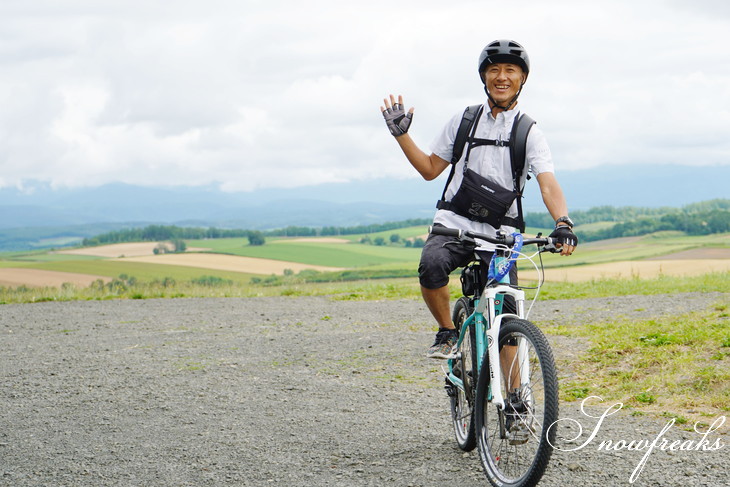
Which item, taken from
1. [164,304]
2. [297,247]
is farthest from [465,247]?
[297,247]

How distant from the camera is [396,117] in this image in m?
5.17

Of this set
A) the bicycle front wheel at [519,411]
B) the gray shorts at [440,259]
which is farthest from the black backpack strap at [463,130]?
the bicycle front wheel at [519,411]

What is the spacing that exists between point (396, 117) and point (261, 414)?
9.06ft

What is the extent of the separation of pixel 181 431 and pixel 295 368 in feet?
8.98

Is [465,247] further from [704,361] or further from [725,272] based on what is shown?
[725,272]

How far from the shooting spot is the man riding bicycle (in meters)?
4.95

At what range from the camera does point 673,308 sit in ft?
37.5

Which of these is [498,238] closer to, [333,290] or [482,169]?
[482,169]

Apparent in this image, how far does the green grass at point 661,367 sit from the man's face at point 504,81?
2.90 m

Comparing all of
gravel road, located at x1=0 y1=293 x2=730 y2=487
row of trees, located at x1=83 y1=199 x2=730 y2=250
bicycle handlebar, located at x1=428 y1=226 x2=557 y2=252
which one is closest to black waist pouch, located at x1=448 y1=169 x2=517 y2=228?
bicycle handlebar, located at x1=428 y1=226 x2=557 y2=252

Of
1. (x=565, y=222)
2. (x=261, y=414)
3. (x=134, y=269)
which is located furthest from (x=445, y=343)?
(x=134, y=269)

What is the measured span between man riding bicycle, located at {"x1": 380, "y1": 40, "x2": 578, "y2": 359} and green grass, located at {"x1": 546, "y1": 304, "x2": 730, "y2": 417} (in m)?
2.22

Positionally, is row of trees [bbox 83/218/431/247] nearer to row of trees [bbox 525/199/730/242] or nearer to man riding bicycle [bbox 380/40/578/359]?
row of trees [bbox 525/199/730/242]

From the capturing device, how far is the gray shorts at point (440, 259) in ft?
16.1
